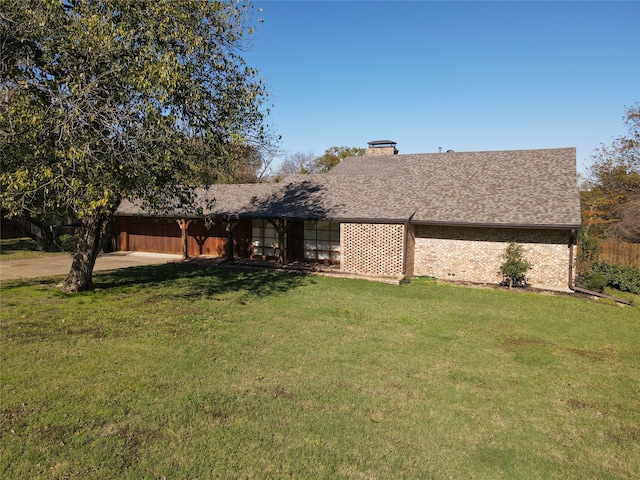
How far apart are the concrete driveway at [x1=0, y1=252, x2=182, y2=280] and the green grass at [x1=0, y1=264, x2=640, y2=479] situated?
14.7 ft

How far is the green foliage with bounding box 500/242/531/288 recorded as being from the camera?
46.7ft

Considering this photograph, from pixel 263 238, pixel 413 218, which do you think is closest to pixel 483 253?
pixel 413 218

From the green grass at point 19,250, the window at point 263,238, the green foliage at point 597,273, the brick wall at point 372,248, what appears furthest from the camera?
the window at point 263,238

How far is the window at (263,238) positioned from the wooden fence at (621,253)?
16502mm

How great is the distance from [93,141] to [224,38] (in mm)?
4972

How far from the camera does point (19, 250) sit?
2177cm

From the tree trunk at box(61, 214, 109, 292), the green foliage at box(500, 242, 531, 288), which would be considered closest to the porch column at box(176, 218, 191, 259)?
the tree trunk at box(61, 214, 109, 292)

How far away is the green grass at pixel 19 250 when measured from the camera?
19.6m

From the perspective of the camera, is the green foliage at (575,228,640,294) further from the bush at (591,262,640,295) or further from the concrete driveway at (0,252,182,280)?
the concrete driveway at (0,252,182,280)

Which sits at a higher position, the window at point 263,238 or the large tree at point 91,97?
the large tree at point 91,97

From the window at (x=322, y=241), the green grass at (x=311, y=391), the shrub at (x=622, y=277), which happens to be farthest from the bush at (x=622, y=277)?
the window at (x=322, y=241)

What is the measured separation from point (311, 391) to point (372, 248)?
10.3 m

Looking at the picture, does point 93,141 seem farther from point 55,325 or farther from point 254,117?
point 254,117

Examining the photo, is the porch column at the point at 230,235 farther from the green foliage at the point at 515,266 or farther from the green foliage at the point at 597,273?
the green foliage at the point at 597,273
